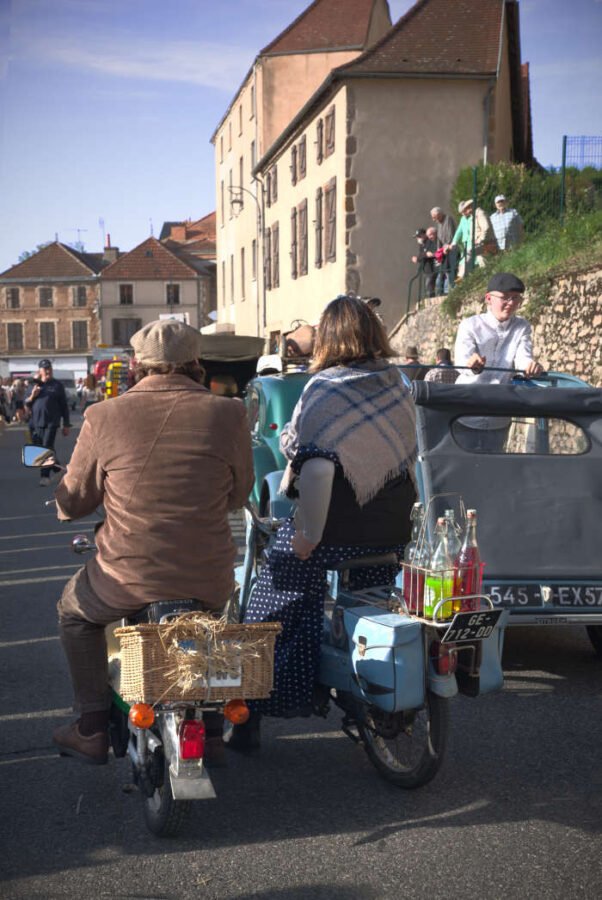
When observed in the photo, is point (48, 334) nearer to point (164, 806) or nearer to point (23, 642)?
point (23, 642)

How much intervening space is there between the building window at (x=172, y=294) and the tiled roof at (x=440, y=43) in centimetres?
6730

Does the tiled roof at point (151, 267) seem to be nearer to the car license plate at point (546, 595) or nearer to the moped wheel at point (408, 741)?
the car license plate at point (546, 595)

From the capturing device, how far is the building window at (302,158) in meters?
35.5

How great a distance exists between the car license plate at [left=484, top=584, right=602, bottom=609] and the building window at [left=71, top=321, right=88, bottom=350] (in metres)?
101

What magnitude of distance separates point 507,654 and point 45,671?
283cm

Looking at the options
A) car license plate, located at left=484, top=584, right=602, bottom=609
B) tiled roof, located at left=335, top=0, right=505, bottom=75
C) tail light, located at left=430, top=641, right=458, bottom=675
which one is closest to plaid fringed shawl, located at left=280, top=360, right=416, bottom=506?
tail light, located at left=430, top=641, right=458, bottom=675

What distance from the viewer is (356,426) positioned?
4609 mm

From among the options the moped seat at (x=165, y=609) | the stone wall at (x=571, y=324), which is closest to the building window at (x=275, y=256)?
the stone wall at (x=571, y=324)

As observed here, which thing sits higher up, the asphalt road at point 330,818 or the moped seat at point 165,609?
the moped seat at point 165,609

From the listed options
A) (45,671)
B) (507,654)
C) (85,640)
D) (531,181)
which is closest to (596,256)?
(531,181)

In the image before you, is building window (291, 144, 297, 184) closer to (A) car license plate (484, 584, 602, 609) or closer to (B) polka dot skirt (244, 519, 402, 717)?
(A) car license plate (484, 584, 602, 609)

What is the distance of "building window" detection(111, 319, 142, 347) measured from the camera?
9975 cm

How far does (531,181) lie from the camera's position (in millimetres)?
22078

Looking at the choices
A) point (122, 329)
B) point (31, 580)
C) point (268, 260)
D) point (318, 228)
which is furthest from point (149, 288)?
point (31, 580)
